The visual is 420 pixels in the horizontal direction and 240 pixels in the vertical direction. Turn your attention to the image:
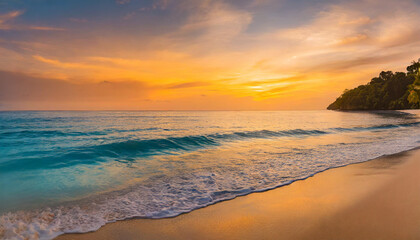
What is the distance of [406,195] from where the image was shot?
195 inches

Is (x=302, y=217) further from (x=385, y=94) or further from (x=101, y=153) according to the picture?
(x=385, y=94)

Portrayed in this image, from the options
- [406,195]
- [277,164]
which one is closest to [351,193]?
[406,195]

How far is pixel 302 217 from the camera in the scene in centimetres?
389

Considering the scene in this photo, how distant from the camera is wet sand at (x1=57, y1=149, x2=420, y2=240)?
3389 mm

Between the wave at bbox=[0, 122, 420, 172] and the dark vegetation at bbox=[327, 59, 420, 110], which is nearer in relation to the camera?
the wave at bbox=[0, 122, 420, 172]

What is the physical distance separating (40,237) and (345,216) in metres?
5.03

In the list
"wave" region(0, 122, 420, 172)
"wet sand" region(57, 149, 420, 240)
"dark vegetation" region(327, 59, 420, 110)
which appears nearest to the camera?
"wet sand" region(57, 149, 420, 240)

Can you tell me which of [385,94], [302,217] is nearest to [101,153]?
[302,217]

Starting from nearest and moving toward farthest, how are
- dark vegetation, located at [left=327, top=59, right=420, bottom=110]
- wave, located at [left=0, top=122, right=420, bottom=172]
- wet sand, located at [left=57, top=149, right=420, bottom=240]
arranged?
wet sand, located at [left=57, top=149, right=420, bottom=240] < wave, located at [left=0, top=122, right=420, bottom=172] < dark vegetation, located at [left=327, top=59, right=420, bottom=110]

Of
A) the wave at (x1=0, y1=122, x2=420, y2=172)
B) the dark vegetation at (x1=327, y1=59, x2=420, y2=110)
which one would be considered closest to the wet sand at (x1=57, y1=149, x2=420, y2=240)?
the wave at (x1=0, y1=122, x2=420, y2=172)

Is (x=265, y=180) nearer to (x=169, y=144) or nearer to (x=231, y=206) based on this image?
(x=231, y=206)

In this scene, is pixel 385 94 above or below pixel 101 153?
above

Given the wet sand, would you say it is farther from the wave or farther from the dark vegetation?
the dark vegetation

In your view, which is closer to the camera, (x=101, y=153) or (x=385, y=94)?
(x=101, y=153)
